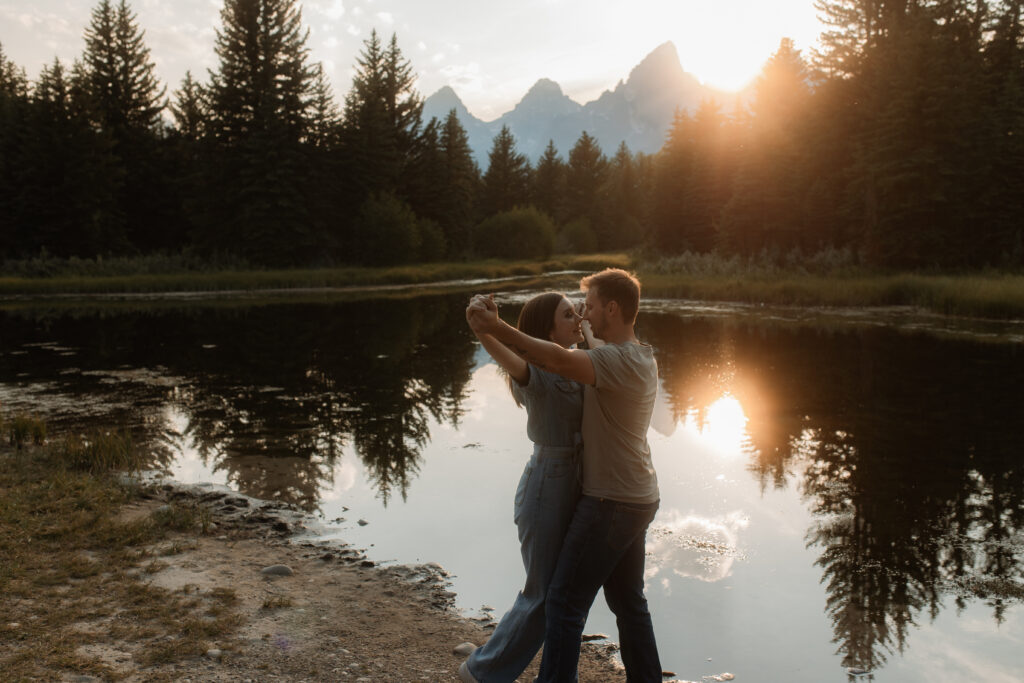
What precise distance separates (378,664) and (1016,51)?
141 ft

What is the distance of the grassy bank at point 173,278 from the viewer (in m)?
37.2

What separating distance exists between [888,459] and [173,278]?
125 feet

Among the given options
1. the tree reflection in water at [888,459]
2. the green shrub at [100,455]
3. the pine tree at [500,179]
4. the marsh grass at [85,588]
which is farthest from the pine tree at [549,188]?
the marsh grass at [85,588]

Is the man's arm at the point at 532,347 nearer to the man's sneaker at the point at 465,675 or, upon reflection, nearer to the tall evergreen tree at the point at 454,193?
the man's sneaker at the point at 465,675

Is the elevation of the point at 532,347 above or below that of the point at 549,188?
below

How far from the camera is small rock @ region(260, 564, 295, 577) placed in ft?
16.9

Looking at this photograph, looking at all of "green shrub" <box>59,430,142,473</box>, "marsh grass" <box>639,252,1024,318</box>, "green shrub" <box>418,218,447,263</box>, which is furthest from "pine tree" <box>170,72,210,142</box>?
"green shrub" <box>59,430,142,473</box>

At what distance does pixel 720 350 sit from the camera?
58.6 ft

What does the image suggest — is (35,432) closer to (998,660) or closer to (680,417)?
(680,417)

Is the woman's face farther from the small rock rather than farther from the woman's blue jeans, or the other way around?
the small rock

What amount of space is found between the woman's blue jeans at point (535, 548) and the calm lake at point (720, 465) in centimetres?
135

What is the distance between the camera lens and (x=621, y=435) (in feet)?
10.8

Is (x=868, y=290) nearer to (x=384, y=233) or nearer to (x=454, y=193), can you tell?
(x=384, y=233)

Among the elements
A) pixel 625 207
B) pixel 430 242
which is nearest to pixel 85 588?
pixel 430 242
